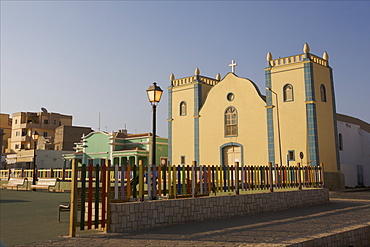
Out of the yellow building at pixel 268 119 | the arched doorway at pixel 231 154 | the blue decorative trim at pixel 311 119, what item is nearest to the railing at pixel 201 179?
the blue decorative trim at pixel 311 119

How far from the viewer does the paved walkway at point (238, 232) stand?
252 inches

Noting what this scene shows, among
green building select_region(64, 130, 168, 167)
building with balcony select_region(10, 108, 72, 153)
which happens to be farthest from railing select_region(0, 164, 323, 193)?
building with balcony select_region(10, 108, 72, 153)

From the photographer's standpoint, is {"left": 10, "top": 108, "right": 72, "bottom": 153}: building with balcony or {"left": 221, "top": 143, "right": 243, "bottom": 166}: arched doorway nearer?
{"left": 221, "top": 143, "right": 243, "bottom": 166}: arched doorway

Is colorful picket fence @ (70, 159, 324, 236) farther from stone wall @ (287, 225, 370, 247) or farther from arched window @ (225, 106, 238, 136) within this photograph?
arched window @ (225, 106, 238, 136)

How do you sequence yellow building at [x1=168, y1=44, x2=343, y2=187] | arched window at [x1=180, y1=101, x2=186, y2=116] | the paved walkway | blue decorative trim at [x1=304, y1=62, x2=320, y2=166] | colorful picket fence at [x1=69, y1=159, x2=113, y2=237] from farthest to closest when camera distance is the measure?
arched window at [x1=180, y1=101, x2=186, y2=116]
yellow building at [x1=168, y1=44, x2=343, y2=187]
blue decorative trim at [x1=304, y1=62, x2=320, y2=166]
colorful picket fence at [x1=69, y1=159, x2=113, y2=237]
the paved walkway

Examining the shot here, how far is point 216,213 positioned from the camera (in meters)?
9.73

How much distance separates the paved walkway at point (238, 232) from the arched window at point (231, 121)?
18850 millimetres

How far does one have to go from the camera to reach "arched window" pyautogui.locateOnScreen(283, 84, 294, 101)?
25797 mm

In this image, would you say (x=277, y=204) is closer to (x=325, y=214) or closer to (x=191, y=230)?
(x=325, y=214)

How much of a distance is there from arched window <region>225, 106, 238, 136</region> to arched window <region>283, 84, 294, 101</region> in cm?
436

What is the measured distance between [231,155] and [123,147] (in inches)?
567

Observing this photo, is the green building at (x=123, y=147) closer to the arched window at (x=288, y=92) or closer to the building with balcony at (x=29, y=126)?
the arched window at (x=288, y=92)

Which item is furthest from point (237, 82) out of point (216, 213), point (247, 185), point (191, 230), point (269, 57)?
point (191, 230)

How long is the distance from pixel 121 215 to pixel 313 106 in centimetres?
2017
